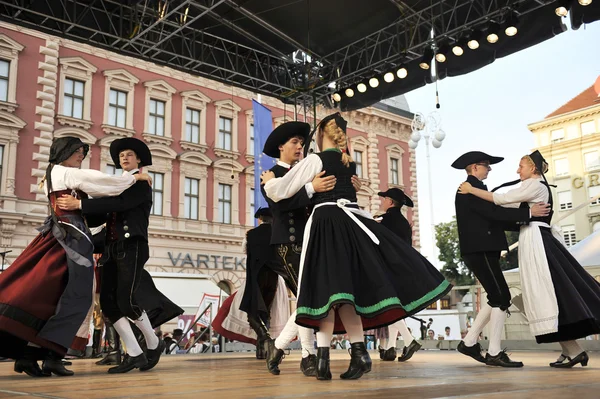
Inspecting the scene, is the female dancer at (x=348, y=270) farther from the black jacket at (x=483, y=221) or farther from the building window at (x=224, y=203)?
the building window at (x=224, y=203)

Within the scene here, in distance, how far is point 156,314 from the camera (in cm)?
577

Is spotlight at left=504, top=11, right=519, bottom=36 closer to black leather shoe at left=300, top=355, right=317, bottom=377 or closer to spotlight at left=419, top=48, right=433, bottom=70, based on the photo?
spotlight at left=419, top=48, right=433, bottom=70

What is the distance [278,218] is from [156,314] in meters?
2.03

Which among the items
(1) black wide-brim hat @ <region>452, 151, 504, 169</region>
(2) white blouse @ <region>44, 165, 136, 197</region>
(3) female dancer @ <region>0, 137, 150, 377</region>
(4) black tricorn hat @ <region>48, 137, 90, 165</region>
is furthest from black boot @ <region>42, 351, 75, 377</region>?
(1) black wide-brim hat @ <region>452, 151, 504, 169</region>

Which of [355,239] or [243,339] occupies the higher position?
[355,239]

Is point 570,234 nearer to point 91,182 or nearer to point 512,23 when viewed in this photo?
point 512,23

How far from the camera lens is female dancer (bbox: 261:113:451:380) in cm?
358

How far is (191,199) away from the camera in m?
24.2

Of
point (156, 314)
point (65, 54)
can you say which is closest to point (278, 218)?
point (156, 314)

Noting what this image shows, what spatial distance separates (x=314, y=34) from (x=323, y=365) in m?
9.95

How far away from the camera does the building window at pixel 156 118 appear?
23.5 metres

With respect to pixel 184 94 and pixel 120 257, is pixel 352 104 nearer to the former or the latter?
pixel 120 257

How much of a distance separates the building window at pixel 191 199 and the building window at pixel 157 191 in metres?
1.08

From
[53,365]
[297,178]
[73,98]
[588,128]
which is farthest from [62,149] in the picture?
[588,128]
